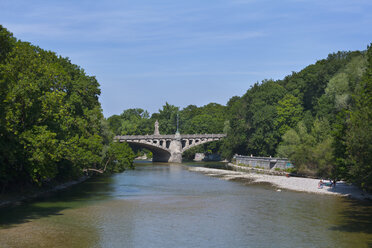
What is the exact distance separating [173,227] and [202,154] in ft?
395

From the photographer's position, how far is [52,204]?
43.2 m

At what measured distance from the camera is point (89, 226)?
33.6 metres

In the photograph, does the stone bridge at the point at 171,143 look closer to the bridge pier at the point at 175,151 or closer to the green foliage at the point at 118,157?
the bridge pier at the point at 175,151

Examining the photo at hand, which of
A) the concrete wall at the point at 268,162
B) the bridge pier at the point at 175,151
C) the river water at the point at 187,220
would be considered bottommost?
the river water at the point at 187,220

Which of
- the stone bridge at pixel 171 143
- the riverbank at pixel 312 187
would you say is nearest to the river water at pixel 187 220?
the riverbank at pixel 312 187

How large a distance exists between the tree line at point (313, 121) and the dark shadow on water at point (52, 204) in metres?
26.2

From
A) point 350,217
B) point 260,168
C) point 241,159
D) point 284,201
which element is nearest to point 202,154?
point 241,159

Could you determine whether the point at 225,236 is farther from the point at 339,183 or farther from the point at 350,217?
the point at 339,183

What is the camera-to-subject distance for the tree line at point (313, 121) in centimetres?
4329

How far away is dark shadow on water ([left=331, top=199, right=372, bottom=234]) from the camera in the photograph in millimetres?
32625

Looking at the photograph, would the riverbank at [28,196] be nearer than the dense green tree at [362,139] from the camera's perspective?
No

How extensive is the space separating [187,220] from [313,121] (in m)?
57.5

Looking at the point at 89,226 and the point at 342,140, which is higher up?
the point at 342,140

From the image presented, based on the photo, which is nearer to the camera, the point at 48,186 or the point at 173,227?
the point at 173,227
